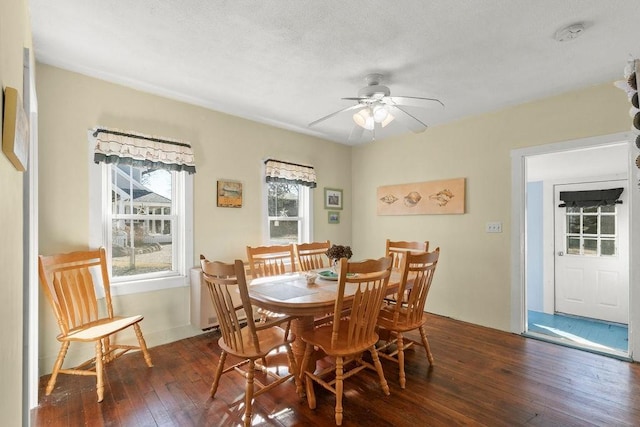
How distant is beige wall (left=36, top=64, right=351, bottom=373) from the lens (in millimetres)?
2502

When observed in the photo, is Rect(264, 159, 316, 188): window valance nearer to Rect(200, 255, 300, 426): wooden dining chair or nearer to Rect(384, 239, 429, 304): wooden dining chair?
Rect(384, 239, 429, 304): wooden dining chair

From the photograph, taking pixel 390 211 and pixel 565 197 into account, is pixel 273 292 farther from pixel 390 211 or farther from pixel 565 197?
pixel 565 197

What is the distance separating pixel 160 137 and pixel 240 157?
90cm

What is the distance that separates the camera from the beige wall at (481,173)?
2.96m

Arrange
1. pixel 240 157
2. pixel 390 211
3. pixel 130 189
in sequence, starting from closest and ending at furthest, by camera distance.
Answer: pixel 130 189, pixel 240 157, pixel 390 211

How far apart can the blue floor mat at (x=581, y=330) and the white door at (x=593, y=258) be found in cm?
21

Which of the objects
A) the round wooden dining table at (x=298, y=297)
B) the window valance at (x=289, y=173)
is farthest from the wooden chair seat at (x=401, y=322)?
the window valance at (x=289, y=173)

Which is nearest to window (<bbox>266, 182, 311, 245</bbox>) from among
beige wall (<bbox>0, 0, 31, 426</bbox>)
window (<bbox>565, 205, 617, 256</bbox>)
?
beige wall (<bbox>0, 0, 31, 426</bbox>)

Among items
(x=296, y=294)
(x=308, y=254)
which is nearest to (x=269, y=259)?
(x=308, y=254)

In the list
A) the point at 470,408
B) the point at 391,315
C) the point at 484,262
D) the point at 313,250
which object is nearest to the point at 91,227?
the point at 313,250

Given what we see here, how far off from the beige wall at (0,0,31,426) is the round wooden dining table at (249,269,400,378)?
115 cm

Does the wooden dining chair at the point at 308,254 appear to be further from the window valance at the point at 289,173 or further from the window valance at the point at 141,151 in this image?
the window valance at the point at 141,151

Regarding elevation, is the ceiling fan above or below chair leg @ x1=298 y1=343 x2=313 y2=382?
above

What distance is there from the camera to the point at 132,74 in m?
2.69
